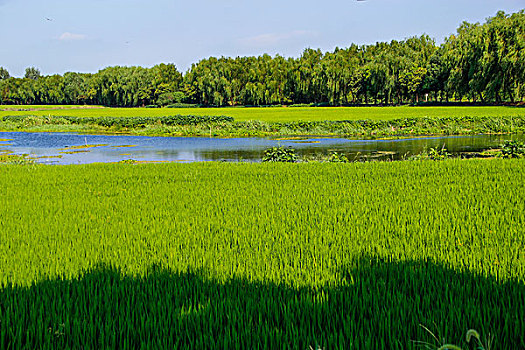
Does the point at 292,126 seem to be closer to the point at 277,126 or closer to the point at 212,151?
the point at 277,126

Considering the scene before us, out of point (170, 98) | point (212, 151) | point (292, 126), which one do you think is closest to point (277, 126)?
point (292, 126)

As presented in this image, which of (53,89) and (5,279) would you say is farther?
(53,89)

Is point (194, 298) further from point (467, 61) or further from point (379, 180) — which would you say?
point (467, 61)

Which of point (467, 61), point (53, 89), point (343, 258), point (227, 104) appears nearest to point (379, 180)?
point (343, 258)

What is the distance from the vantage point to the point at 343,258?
17.5ft

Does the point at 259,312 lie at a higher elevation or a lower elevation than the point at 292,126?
lower

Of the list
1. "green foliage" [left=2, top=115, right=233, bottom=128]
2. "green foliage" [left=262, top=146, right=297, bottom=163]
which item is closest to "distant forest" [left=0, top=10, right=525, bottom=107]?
"green foliage" [left=2, top=115, right=233, bottom=128]

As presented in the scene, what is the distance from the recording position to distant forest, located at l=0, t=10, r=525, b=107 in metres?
63.6

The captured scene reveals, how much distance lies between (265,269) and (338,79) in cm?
10145

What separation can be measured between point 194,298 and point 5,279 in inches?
91.6

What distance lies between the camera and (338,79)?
10188cm

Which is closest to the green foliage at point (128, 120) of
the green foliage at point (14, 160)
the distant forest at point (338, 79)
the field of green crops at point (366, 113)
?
the field of green crops at point (366, 113)

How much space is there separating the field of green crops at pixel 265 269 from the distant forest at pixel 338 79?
62.3 meters

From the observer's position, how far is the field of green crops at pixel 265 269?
3.51 meters
